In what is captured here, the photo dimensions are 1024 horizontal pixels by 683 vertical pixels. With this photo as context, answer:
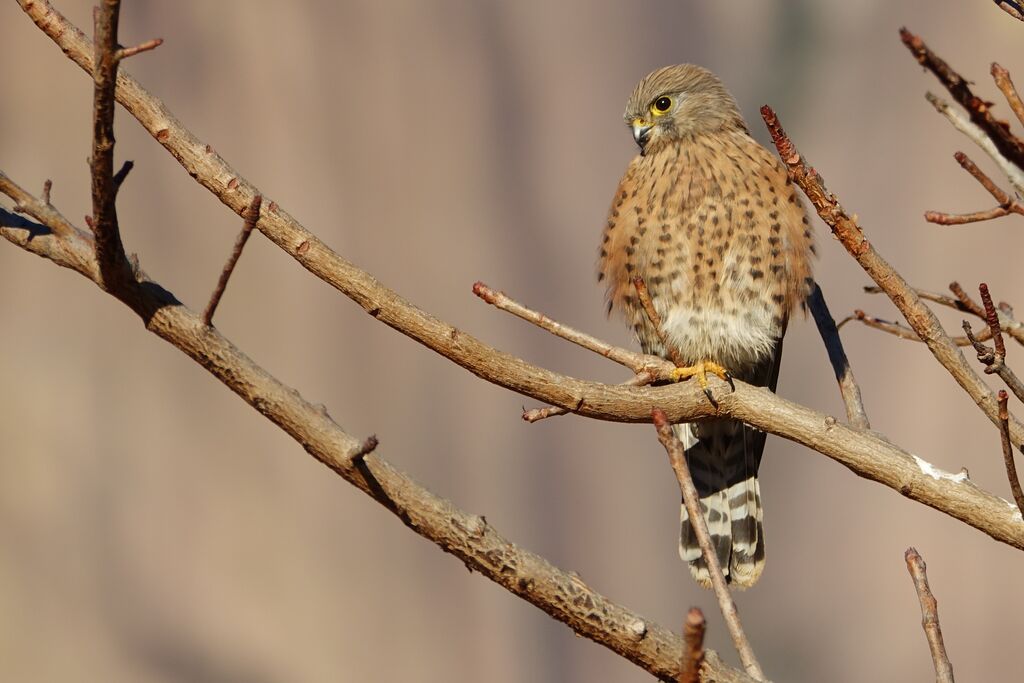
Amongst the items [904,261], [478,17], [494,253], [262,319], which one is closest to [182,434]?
[262,319]

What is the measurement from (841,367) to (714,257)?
702 mm

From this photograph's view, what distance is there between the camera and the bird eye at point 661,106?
3.17 meters

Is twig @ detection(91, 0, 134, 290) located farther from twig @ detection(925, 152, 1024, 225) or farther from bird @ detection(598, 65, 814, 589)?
bird @ detection(598, 65, 814, 589)

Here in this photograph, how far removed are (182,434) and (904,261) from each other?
3382 millimetres

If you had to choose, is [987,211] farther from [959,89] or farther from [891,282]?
[959,89]

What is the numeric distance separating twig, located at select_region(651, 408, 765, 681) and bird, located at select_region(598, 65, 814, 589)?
54.3 inches

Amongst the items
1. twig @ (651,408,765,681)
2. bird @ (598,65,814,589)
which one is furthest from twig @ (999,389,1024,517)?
bird @ (598,65,814,589)

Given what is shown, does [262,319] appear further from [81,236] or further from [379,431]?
[81,236]

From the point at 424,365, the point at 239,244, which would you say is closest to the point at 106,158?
the point at 239,244

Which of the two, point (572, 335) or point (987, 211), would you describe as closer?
point (987, 211)

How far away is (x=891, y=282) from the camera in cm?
164

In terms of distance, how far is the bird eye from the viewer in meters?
3.17

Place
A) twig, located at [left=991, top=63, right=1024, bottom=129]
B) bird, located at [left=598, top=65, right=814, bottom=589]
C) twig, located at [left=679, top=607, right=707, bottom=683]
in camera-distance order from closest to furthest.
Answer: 1. twig, located at [left=679, top=607, right=707, bottom=683]
2. twig, located at [left=991, top=63, right=1024, bottom=129]
3. bird, located at [left=598, top=65, right=814, bottom=589]

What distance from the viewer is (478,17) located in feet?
17.0
